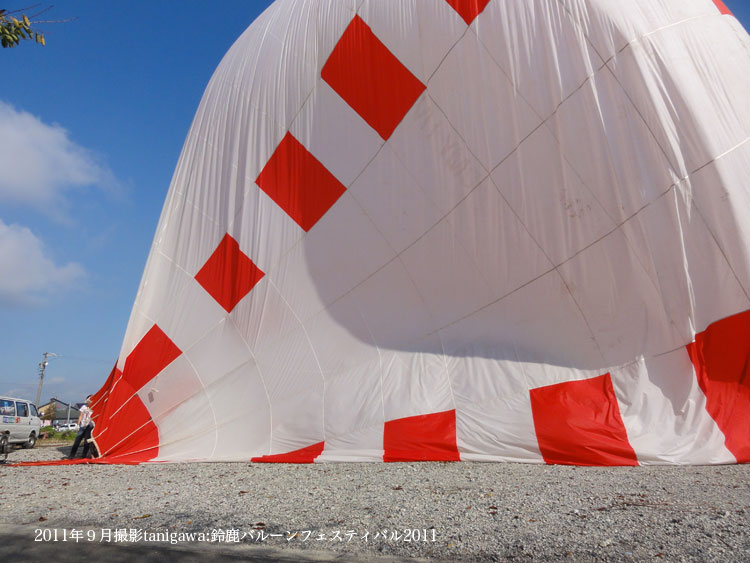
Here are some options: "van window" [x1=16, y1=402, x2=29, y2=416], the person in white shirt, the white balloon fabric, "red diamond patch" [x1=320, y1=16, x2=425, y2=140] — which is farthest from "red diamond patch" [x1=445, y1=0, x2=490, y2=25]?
"van window" [x1=16, y1=402, x2=29, y2=416]

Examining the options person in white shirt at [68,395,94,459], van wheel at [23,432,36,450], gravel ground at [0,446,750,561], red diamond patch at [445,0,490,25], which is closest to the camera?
gravel ground at [0,446,750,561]

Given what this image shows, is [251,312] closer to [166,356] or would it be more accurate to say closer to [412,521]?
[166,356]

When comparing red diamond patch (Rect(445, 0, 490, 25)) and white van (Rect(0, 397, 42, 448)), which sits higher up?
red diamond patch (Rect(445, 0, 490, 25))

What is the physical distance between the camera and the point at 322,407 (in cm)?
672

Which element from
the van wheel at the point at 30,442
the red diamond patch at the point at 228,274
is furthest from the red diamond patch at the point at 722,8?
the van wheel at the point at 30,442

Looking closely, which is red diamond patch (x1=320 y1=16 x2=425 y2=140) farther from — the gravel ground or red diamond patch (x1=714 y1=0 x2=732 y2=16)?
the gravel ground

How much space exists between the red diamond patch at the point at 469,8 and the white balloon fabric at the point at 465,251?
20mm

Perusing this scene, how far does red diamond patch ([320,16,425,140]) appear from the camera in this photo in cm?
657

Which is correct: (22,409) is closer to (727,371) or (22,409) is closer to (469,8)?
(469,8)

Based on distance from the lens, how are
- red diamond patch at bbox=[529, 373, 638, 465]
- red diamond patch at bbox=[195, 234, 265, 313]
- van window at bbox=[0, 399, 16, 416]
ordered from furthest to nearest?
van window at bbox=[0, 399, 16, 416] → red diamond patch at bbox=[195, 234, 265, 313] → red diamond patch at bbox=[529, 373, 638, 465]

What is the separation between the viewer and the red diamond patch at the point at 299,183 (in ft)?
23.3

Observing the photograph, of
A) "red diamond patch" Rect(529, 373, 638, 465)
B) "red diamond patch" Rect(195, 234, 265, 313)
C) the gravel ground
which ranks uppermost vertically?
"red diamond patch" Rect(195, 234, 265, 313)

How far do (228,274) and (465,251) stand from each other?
3622 mm

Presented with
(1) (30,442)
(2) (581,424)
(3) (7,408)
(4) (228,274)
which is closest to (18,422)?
(3) (7,408)
